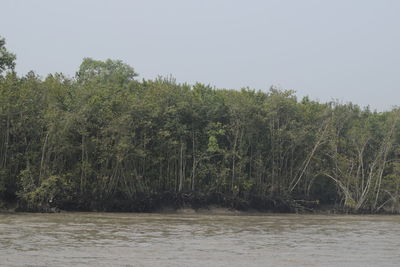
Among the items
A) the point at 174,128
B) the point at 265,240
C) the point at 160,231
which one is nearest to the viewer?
the point at 265,240

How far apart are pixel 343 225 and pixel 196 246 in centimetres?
1231

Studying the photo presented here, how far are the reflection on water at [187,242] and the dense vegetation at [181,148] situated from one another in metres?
4.56

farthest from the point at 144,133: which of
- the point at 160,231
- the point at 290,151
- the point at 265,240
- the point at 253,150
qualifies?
the point at 265,240

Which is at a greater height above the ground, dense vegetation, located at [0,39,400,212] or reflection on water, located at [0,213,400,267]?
dense vegetation, located at [0,39,400,212]

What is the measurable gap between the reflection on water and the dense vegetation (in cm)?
456

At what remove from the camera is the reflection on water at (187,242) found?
16.0 m

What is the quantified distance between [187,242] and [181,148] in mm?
16880

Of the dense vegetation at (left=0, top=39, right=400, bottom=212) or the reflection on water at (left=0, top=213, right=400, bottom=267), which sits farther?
the dense vegetation at (left=0, top=39, right=400, bottom=212)

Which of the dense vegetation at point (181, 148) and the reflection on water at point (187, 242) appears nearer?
the reflection on water at point (187, 242)

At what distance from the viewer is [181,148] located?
121ft

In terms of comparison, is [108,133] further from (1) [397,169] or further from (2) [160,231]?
(1) [397,169]

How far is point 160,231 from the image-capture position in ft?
78.2

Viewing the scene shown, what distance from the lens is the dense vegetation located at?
3309 centimetres

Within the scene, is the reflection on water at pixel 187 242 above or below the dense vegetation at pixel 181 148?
below
